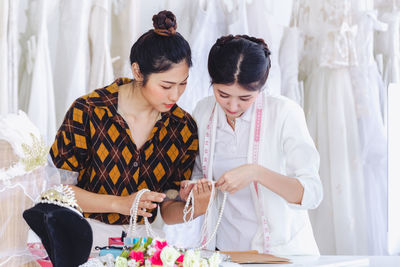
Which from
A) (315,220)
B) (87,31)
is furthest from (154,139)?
(315,220)

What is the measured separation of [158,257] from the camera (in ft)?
4.35

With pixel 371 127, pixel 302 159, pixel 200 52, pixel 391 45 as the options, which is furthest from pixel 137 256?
pixel 391 45

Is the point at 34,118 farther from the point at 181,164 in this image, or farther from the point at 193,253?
the point at 193,253

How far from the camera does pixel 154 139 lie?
2.00m

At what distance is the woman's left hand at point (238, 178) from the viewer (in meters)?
1.80

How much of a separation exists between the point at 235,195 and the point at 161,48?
635mm

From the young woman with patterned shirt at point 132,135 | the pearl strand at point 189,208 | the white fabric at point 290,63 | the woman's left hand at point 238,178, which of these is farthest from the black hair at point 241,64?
the white fabric at point 290,63

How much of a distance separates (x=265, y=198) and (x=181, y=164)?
0.38 meters

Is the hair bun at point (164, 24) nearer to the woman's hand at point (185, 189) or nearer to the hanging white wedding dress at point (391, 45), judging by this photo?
the woman's hand at point (185, 189)

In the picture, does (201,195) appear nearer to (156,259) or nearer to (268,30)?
(156,259)

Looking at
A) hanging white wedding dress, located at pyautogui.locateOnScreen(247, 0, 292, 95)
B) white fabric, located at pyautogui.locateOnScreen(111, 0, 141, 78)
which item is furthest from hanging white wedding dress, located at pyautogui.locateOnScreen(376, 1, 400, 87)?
white fabric, located at pyautogui.locateOnScreen(111, 0, 141, 78)

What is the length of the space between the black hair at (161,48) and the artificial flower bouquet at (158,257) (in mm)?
737

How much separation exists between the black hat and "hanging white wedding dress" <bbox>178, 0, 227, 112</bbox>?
4.11ft

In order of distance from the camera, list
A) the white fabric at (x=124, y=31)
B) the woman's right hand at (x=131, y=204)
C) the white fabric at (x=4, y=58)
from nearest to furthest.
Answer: the woman's right hand at (x=131, y=204), the white fabric at (x=4, y=58), the white fabric at (x=124, y=31)
